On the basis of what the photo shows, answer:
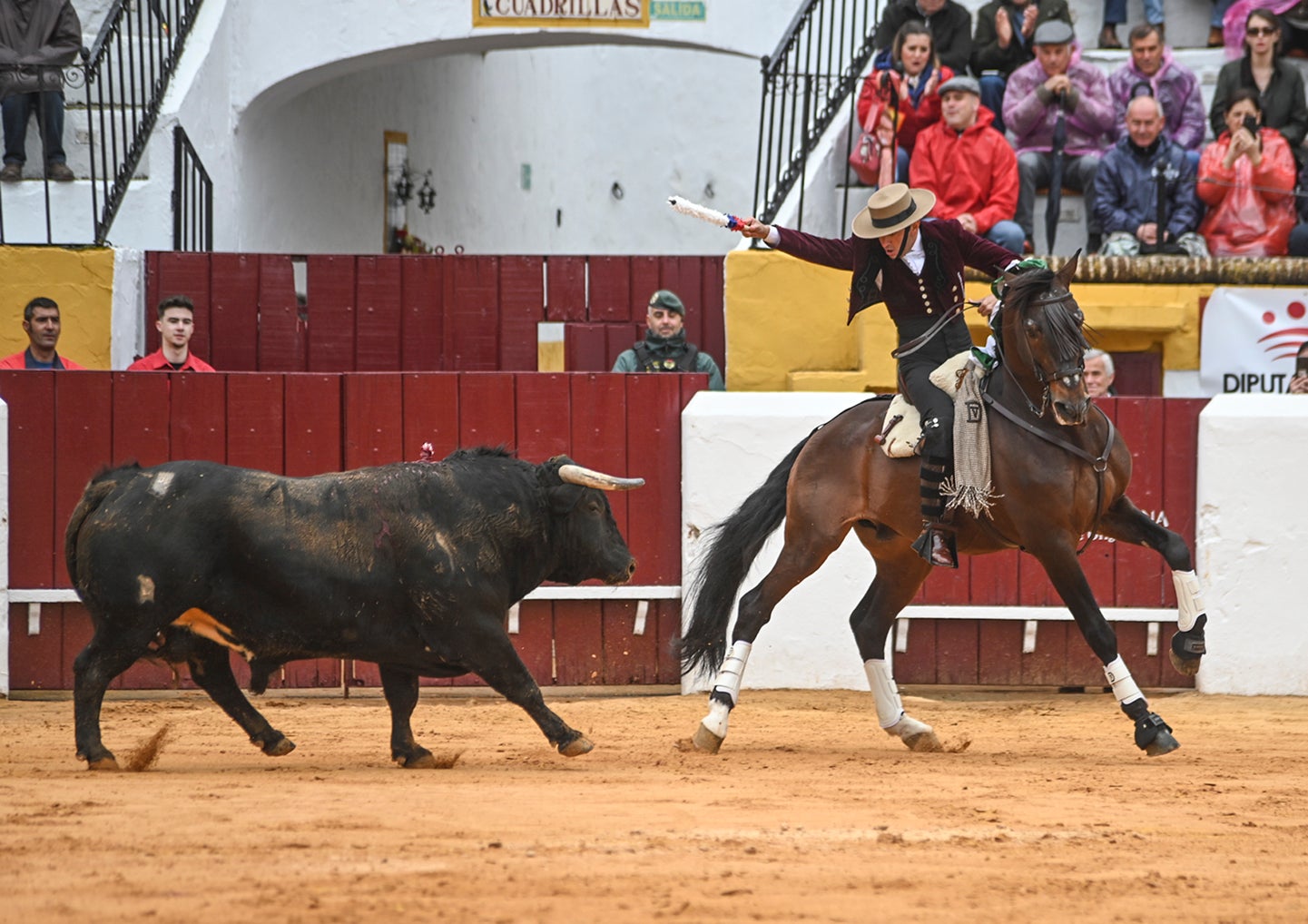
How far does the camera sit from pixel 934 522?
23.0 ft

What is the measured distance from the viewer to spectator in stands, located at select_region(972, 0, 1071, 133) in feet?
40.2

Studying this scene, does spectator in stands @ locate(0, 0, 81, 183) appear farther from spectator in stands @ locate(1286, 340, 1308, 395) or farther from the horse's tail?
spectator in stands @ locate(1286, 340, 1308, 395)

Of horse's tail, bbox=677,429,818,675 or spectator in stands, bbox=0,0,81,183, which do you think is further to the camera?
spectator in stands, bbox=0,0,81,183

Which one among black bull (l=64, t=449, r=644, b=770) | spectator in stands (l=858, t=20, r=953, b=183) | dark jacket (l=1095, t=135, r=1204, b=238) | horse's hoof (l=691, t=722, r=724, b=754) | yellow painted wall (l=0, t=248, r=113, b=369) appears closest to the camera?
black bull (l=64, t=449, r=644, b=770)

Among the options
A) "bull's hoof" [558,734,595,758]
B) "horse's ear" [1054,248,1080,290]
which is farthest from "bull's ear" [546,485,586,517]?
"horse's ear" [1054,248,1080,290]

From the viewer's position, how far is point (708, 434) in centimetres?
933

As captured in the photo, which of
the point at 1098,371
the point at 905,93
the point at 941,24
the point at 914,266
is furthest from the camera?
the point at 941,24

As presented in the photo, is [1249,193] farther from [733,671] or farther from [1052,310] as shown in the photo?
[733,671]

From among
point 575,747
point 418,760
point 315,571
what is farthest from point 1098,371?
point 315,571

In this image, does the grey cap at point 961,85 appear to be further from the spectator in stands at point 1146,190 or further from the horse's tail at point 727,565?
the horse's tail at point 727,565

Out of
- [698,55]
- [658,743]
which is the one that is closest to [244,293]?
[658,743]

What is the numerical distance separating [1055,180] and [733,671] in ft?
18.5

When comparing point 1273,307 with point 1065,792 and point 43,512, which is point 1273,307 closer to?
point 1065,792

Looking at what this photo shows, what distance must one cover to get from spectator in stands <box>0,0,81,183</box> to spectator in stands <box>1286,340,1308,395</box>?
316 inches
